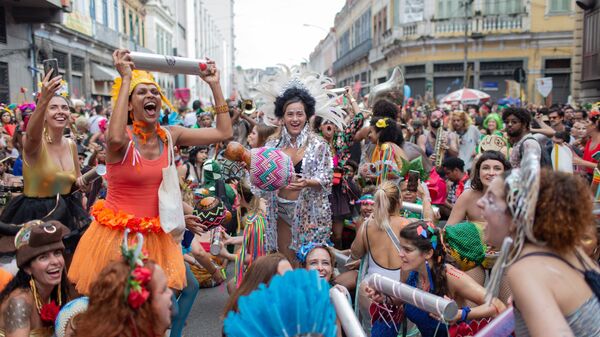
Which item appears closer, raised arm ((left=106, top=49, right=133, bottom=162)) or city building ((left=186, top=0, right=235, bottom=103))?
raised arm ((left=106, top=49, right=133, bottom=162))

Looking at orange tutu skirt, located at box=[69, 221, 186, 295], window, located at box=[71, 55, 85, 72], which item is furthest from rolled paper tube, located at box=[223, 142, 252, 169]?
window, located at box=[71, 55, 85, 72]

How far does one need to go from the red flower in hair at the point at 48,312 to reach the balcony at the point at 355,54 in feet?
147

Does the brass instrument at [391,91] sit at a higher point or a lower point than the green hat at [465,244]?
higher

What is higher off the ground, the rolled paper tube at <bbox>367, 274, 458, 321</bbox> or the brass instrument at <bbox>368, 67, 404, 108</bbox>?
the brass instrument at <bbox>368, 67, 404, 108</bbox>

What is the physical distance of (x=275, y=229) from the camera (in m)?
4.91

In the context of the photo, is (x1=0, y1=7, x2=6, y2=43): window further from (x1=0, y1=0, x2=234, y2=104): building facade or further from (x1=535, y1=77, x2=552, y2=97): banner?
(x1=535, y1=77, x2=552, y2=97): banner

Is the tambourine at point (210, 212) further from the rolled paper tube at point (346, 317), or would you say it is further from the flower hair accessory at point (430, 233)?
the rolled paper tube at point (346, 317)

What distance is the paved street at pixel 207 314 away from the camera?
5.36 meters

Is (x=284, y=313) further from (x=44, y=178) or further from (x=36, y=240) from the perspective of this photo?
(x=44, y=178)

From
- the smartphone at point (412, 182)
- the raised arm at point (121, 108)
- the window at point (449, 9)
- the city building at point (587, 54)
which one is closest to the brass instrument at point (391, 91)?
the smartphone at point (412, 182)

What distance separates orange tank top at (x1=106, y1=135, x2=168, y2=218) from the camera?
3.51 m

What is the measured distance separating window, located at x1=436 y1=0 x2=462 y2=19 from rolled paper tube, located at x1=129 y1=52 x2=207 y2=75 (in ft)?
A: 111

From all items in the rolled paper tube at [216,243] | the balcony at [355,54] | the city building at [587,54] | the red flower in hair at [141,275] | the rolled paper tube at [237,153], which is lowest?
the rolled paper tube at [216,243]

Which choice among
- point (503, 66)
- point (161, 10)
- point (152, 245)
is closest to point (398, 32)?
point (503, 66)
